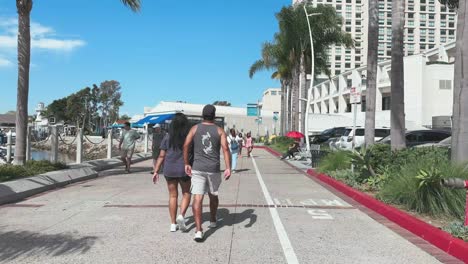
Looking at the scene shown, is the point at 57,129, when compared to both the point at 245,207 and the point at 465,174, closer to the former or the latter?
the point at 245,207

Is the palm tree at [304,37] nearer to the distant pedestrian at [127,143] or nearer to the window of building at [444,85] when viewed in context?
the distant pedestrian at [127,143]

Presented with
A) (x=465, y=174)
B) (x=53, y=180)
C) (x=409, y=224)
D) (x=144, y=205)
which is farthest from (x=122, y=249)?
(x=53, y=180)

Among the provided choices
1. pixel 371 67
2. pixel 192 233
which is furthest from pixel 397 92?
pixel 192 233

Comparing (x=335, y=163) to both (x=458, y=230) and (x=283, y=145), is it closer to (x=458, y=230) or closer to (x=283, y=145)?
(x=458, y=230)

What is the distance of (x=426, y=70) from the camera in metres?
65.3

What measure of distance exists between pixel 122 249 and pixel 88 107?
124319 millimetres

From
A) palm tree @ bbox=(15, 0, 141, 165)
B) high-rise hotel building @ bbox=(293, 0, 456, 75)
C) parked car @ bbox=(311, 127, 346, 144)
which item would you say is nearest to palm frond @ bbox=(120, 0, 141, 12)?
palm tree @ bbox=(15, 0, 141, 165)

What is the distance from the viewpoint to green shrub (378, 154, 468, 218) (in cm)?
807

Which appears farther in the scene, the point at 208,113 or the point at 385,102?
the point at 385,102

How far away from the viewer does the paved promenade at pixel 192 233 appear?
625cm

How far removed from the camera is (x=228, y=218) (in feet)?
29.3

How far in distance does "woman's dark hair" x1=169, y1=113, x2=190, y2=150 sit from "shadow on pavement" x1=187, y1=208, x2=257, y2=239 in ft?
4.36

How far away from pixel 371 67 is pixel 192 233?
12491mm

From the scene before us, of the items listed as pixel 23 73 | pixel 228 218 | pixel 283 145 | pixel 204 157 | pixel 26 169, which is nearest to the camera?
pixel 204 157
